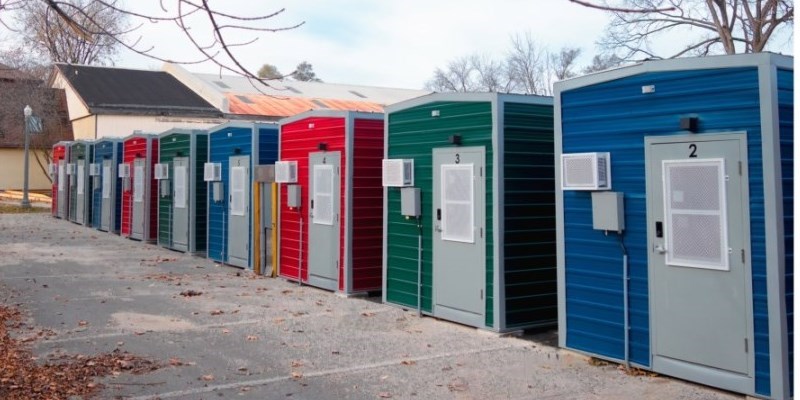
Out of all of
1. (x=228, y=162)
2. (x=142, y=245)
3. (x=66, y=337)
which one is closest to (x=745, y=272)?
(x=66, y=337)

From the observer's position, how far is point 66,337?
8320mm

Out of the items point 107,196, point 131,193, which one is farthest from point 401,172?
point 107,196

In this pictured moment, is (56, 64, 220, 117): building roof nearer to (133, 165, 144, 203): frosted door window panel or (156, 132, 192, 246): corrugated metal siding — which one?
(133, 165, 144, 203): frosted door window panel

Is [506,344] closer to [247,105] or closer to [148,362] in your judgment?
[148,362]

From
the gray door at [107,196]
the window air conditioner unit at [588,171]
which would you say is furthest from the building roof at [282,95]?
the window air conditioner unit at [588,171]

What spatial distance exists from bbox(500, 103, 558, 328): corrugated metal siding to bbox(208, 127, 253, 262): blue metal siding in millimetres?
6614

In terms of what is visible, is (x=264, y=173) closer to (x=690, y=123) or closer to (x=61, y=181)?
(x=690, y=123)

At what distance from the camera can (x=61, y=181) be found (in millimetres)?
26375

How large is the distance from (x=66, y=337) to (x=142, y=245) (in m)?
10.6

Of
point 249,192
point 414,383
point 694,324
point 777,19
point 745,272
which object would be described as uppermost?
point 777,19

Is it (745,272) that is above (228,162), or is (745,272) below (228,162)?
below

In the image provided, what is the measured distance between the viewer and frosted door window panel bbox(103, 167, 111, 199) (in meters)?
21.6

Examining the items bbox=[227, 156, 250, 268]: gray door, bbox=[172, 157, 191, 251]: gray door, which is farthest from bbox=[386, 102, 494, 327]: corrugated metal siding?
bbox=[172, 157, 191, 251]: gray door

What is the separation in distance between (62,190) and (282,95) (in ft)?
40.4
